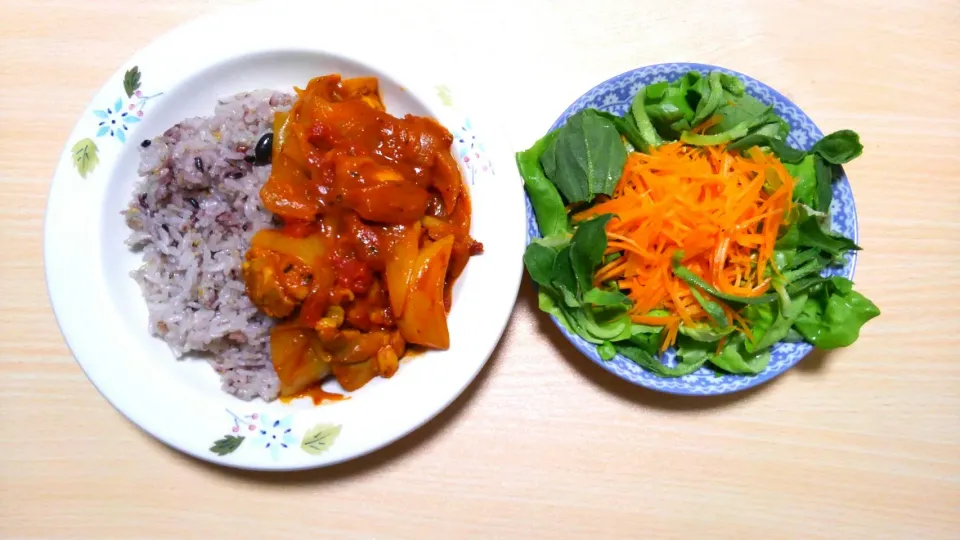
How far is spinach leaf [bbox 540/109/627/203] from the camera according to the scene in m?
2.04

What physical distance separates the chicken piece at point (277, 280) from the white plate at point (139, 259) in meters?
0.37

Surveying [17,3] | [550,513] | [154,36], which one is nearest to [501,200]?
[550,513]

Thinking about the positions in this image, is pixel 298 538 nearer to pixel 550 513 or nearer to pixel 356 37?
pixel 550 513

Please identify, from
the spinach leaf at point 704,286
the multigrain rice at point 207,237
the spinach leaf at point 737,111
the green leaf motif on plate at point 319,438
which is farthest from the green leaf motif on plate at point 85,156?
the spinach leaf at point 737,111

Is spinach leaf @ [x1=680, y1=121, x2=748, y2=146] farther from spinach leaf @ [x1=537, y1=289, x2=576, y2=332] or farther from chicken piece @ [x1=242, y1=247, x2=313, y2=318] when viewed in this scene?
chicken piece @ [x1=242, y1=247, x2=313, y2=318]

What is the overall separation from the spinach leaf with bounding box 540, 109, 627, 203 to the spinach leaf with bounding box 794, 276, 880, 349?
33.1 inches

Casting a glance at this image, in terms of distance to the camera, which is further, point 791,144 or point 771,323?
point 791,144

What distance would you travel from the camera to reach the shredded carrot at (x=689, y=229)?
2.04m

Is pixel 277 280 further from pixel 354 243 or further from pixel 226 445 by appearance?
pixel 226 445

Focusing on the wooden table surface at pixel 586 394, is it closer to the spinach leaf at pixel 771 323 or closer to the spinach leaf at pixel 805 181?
the spinach leaf at pixel 771 323

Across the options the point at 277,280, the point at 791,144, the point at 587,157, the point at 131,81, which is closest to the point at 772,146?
the point at 791,144

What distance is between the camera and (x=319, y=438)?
1.92 meters

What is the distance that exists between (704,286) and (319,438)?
1.34 metres

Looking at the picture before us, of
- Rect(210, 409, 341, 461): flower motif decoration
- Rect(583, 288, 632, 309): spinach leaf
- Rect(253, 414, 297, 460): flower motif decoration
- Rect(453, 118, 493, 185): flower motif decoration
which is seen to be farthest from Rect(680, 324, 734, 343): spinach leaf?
Rect(253, 414, 297, 460): flower motif decoration
